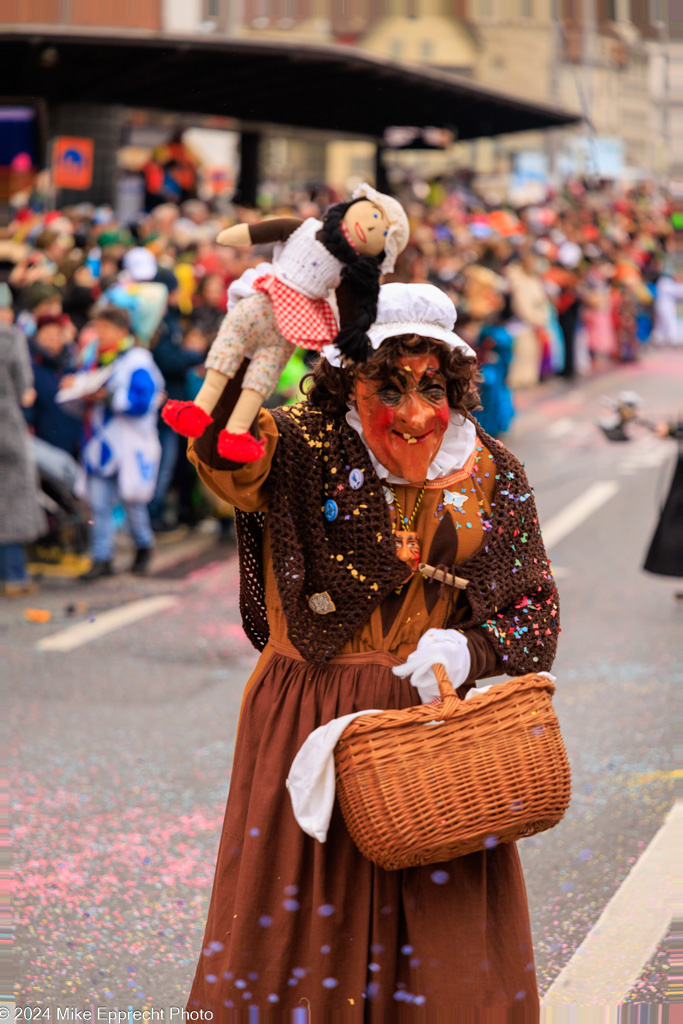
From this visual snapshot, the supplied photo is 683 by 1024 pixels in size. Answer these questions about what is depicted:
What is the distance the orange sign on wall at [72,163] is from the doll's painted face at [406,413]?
12.0 m

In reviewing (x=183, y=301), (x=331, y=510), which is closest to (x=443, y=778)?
(x=331, y=510)

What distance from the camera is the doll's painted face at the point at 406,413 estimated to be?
275 centimetres

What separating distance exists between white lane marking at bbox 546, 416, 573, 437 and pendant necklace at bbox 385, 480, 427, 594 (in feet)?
40.2

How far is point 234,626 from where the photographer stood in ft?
25.7

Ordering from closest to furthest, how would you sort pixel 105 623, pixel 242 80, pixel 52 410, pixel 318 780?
pixel 318 780, pixel 105 623, pixel 52 410, pixel 242 80

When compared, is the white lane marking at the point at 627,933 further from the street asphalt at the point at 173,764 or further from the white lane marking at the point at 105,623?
the white lane marking at the point at 105,623

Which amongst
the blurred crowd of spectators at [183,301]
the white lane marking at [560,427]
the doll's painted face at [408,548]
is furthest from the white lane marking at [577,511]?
the doll's painted face at [408,548]

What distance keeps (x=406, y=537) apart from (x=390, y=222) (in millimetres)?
658

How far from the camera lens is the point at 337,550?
2.81 metres

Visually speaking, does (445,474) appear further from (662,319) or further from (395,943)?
(662,319)

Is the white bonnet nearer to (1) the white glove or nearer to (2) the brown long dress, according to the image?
(2) the brown long dress

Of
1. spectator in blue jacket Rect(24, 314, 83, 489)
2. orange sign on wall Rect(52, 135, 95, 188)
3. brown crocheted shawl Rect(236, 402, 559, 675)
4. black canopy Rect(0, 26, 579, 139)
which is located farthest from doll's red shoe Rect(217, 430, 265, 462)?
orange sign on wall Rect(52, 135, 95, 188)

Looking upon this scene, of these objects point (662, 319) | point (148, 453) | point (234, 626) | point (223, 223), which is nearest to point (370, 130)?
point (223, 223)

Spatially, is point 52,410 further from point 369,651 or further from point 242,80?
point 369,651
